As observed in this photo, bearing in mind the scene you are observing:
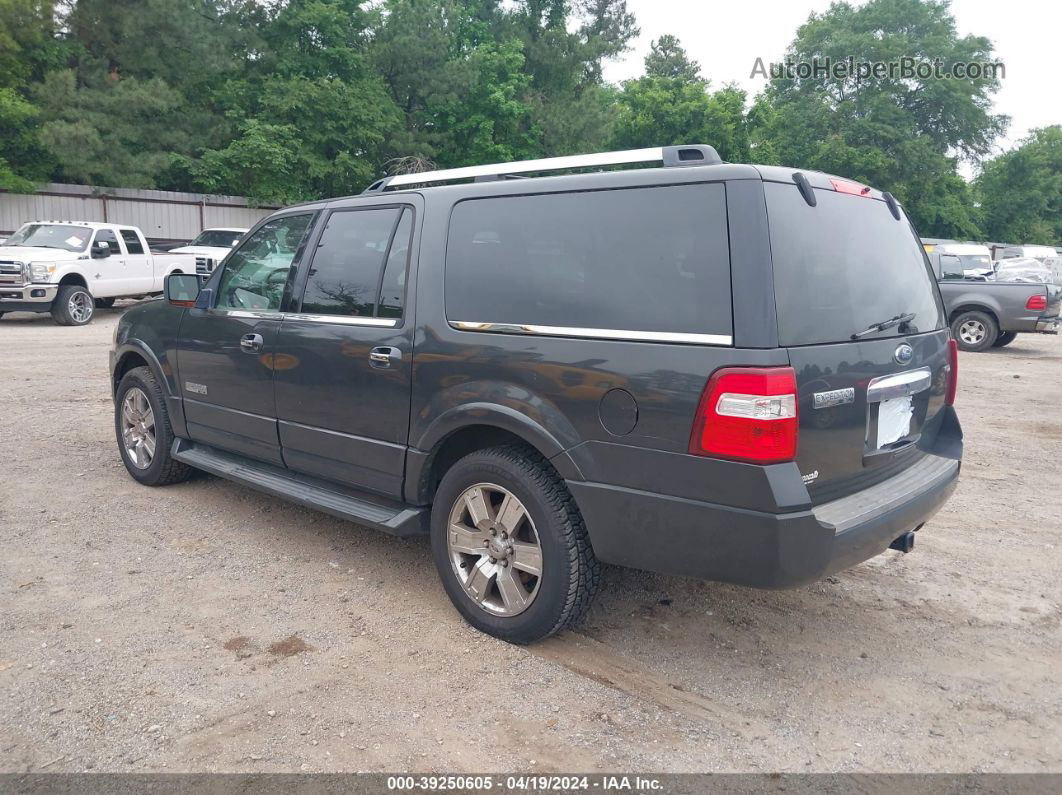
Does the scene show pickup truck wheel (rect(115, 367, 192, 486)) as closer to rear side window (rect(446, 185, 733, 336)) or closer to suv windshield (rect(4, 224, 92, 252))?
rear side window (rect(446, 185, 733, 336))

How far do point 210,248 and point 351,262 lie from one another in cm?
1801

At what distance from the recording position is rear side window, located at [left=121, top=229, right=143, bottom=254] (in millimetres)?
17125

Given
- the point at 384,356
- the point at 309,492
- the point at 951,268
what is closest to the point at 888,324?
the point at 384,356

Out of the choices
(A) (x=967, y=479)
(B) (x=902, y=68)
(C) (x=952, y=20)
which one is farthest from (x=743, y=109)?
(A) (x=967, y=479)

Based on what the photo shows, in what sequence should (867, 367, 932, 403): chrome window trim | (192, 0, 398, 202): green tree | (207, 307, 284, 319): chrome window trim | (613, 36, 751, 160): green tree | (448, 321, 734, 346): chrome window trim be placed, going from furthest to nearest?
1. (613, 36, 751, 160): green tree
2. (192, 0, 398, 202): green tree
3. (207, 307, 284, 319): chrome window trim
4. (867, 367, 932, 403): chrome window trim
5. (448, 321, 734, 346): chrome window trim

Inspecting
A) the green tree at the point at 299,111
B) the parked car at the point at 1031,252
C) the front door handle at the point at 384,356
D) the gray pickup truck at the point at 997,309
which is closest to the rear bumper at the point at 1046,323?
the gray pickup truck at the point at 997,309

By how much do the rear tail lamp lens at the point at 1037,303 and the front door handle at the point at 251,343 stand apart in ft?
44.6

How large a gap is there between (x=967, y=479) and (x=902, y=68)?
47801 mm

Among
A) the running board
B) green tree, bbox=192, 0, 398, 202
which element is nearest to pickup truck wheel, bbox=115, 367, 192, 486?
the running board

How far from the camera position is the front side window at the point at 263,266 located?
461 centimetres

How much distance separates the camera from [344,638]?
361 centimetres

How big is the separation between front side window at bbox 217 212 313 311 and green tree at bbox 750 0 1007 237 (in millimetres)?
40074

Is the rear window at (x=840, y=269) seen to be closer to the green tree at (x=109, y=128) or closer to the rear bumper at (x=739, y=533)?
the rear bumper at (x=739, y=533)

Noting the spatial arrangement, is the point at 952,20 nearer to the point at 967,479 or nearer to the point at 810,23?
the point at 810,23
